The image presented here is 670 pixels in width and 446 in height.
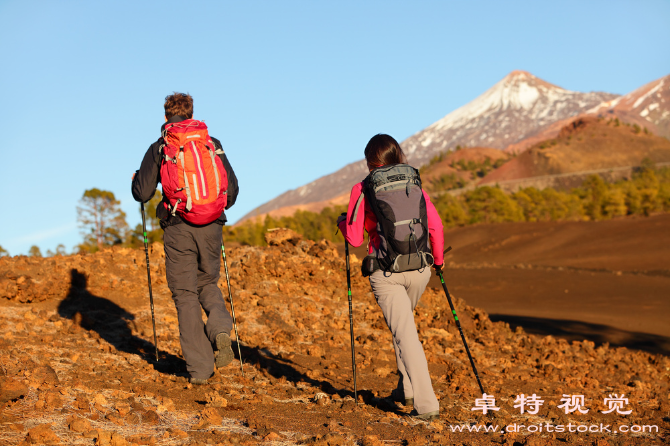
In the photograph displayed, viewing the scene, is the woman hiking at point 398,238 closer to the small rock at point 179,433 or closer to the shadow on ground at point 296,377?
A: the shadow on ground at point 296,377

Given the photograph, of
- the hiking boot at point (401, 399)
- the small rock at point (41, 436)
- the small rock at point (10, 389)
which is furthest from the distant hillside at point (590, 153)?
the small rock at point (41, 436)

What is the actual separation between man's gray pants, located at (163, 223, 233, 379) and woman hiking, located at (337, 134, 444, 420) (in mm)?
1130

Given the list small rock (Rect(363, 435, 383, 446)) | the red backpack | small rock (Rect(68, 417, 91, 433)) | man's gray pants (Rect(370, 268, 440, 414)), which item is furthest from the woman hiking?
small rock (Rect(68, 417, 91, 433))

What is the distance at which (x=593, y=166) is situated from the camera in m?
103

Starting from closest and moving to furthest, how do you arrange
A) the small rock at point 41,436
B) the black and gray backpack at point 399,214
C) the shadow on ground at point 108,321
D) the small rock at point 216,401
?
the small rock at point 41,436, the black and gray backpack at point 399,214, the small rock at point 216,401, the shadow on ground at point 108,321

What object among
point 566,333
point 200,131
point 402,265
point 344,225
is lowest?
point 566,333

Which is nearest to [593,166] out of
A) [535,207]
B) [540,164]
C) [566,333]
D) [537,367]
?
[540,164]

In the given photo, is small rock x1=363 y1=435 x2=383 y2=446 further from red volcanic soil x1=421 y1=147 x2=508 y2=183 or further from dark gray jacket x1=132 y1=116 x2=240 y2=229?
red volcanic soil x1=421 y1=147 x2=508 y2=183

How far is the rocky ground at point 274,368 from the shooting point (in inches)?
140

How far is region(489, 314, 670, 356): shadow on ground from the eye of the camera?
38.5 ft

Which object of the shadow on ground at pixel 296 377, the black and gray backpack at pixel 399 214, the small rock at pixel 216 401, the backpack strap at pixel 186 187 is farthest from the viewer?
the shadow on ground at pixel 296 377

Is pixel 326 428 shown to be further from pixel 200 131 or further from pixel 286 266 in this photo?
pixel 286 266

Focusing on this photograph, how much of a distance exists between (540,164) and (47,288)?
367 ft

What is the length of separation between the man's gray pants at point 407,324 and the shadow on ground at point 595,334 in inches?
347
